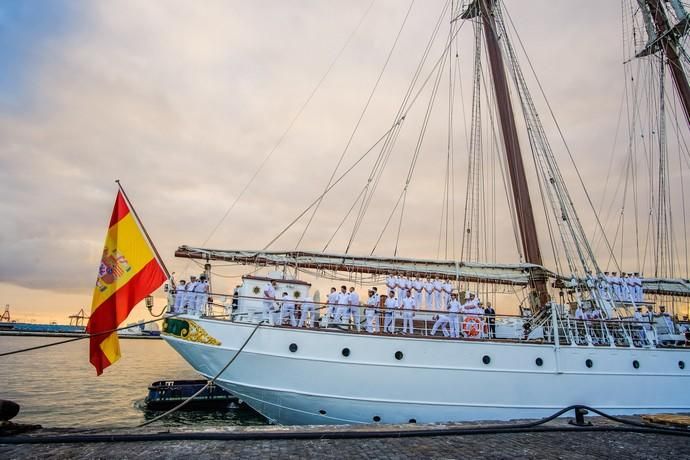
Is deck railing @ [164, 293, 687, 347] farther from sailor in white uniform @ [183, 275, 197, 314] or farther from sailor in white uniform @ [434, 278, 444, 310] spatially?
sailor in white uniform @ [434, 278, 444, 310]

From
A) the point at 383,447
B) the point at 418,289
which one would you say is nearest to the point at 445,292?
the point at 418,289

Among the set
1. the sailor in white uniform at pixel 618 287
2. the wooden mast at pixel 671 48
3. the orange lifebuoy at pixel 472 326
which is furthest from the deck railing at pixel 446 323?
the wooden mast at pixel 671 48

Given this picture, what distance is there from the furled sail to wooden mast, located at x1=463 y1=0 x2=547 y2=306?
1.00 meters

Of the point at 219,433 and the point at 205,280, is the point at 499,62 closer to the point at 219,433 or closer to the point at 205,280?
the point at 205,280

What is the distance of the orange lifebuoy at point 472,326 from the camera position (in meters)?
12.6

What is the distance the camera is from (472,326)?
12.8 metres

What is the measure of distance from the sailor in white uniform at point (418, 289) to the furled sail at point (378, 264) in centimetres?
50

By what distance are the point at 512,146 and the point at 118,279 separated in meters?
17.3

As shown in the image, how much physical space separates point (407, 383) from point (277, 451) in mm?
6913

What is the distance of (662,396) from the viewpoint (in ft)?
43.2

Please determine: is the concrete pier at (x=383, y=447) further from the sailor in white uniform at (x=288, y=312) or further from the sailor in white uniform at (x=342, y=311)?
the sailor in white uniform at (x=342, y=311)

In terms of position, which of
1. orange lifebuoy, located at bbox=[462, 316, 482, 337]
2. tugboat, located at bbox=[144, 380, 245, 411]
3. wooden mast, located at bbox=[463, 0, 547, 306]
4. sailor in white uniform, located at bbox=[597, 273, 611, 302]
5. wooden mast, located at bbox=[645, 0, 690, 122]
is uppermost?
wooden mast, located at bbox=[645, 0, 690, 122]

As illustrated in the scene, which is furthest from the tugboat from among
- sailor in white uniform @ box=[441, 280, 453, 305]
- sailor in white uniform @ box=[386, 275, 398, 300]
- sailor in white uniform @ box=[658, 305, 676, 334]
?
sailor in white uniform @ box=[658, 305, 676, 334]

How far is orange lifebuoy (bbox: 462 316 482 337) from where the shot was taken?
12.6 meters
